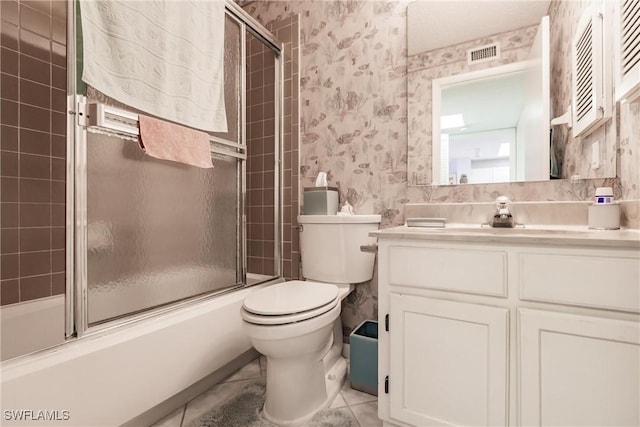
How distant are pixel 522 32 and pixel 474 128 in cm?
45

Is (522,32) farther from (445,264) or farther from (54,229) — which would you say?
(54,229)

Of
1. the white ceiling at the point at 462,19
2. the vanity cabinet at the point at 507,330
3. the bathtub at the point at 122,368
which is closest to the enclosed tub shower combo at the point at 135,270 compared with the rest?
the bathtub at the point at 122,368

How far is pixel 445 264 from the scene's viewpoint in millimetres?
959

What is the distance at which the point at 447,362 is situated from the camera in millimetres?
955

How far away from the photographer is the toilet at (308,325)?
3.53 ft

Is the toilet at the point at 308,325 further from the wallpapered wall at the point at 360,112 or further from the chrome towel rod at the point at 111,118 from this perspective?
the chrome towel rod at the point at 111,118

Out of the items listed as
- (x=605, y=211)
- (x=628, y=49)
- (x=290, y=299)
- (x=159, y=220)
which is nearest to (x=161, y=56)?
(x=159, y=220)

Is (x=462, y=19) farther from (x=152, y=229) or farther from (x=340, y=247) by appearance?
(x=152, y=229)

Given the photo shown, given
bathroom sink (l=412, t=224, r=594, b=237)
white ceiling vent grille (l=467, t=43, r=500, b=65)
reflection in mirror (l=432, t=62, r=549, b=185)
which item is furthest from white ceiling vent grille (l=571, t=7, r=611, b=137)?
bathroom sink (l=412, t=224, r=594, b=237)

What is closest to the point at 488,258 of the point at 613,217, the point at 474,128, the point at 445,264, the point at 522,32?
the point at 445,264

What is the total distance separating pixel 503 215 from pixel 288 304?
37.8 inches

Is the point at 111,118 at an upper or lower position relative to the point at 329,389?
upper

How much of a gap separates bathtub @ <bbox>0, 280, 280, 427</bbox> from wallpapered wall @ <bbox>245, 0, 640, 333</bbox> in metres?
0.78

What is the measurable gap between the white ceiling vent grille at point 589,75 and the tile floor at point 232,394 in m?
1.43
